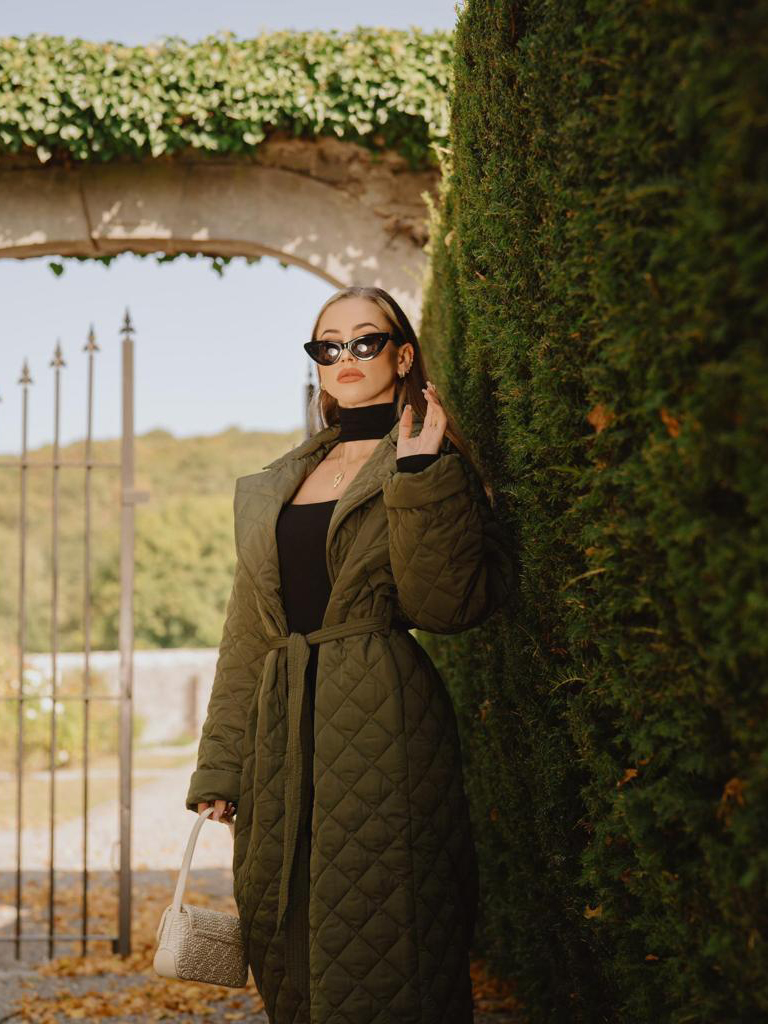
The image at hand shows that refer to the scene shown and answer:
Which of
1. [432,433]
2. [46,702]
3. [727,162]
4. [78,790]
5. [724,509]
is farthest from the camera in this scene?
[46,702]

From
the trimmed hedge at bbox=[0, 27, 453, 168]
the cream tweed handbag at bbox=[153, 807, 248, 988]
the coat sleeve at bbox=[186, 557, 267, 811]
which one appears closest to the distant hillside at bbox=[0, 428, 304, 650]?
the trimmed hedge at bbox=[0, 27, 453, 168]

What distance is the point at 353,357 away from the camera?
2.49m

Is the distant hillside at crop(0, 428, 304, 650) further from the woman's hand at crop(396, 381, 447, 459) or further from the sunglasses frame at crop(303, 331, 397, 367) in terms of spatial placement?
the woman's hand at crop(396, 381, 447, 459)

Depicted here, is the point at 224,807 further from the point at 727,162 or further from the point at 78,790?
the point at 78,790

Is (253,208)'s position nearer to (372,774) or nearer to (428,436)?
(428,436)

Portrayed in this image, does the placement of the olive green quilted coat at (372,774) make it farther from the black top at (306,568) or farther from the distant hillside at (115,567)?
the distant hillside at (115,567)

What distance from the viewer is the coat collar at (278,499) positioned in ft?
7.53

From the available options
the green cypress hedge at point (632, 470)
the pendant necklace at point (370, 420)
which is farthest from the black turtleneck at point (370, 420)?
the green cypress hedge at point (632, 470)

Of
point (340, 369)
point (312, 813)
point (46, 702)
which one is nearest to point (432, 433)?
point (340, 369)

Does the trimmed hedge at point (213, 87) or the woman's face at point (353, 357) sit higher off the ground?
the trimmed hedge at point (213, 87)

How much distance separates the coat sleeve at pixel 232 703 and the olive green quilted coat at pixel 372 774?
0.30 ft

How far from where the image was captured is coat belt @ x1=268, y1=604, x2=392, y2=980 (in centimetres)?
225

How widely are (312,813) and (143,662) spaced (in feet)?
44.9

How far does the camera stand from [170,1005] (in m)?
3.99
